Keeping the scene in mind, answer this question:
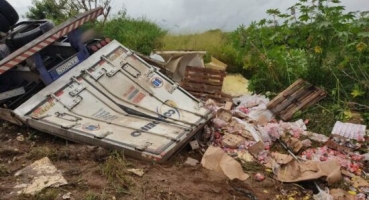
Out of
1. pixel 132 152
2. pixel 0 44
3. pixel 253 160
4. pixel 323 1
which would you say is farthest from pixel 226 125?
pixel 0 44

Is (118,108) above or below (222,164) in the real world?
above

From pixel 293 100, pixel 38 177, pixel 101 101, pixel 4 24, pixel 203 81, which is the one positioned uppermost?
pixel 4 24

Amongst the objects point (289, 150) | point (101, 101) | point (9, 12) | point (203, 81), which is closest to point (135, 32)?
point (203, 81)

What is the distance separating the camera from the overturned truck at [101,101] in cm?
411

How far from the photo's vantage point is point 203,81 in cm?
689

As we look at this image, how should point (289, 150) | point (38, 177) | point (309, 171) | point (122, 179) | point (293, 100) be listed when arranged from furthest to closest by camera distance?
point (293, 100) < point (289, 150) < point (309, 171) < point (38, 177) < point (122, 179)

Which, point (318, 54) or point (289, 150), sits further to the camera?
point (318, 54)

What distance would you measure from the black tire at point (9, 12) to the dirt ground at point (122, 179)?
2130mm

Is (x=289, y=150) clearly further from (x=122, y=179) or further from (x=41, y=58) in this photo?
(x=41, y=58)

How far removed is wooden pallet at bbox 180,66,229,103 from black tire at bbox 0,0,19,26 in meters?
2.79

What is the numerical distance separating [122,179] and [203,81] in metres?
3.71

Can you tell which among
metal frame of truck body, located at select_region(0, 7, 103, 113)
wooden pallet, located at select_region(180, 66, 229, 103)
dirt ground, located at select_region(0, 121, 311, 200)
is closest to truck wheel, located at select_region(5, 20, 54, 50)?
metal frame of truck body, located at select_region(0, 7, 103, 113)

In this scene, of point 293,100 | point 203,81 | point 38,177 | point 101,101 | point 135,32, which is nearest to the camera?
point 38,177

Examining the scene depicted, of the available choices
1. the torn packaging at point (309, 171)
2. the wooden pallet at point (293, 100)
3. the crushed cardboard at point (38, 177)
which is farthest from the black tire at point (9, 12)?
the torn packaging at point (309, 171)
